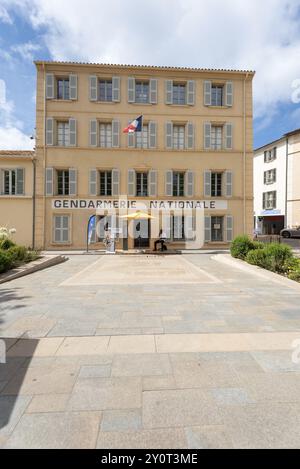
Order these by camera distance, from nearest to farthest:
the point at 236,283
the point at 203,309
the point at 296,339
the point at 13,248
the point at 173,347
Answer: the point at 173,347 → the point at 296,339 → the point at 203,309 → the point at 236,283 → the point at 13,248

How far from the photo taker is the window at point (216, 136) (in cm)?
1922

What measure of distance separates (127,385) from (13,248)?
31.4 feet

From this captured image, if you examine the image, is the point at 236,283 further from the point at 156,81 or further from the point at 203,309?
the point at 156,81

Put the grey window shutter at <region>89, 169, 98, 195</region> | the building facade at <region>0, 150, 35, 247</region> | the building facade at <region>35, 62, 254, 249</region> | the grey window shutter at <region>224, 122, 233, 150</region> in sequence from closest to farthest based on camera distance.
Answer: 1. the building facade at <region>0, 150, 35, 247</region>
2. the building facade at <region>35, 62, 254, 249</region>
3. the grey window shutter at <region>89, 169, 98, 195</region>
4. the grey window shutter at <region>224, 122, 233, 150</region>

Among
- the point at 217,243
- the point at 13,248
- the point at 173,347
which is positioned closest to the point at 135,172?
the point at 217,243

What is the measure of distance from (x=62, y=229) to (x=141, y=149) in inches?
293

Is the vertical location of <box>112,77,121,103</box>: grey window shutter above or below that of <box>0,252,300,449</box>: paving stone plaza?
above

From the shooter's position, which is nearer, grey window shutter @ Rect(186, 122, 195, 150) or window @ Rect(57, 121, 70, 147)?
window @ Rect(57, 121, 70, 147)

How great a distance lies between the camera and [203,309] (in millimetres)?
5051

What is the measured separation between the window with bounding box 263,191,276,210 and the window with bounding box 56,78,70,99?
84.0 feet

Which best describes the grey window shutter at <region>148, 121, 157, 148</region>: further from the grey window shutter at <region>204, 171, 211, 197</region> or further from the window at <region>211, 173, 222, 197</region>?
the window at <region>211, 173, 222, 197</region>

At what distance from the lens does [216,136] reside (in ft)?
63.3

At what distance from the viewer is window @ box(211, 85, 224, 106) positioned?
63.4 ft

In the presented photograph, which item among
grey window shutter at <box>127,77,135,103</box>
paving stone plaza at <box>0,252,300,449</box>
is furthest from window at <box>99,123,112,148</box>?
paving stone plaza at <box>0,252,300,449</box>
